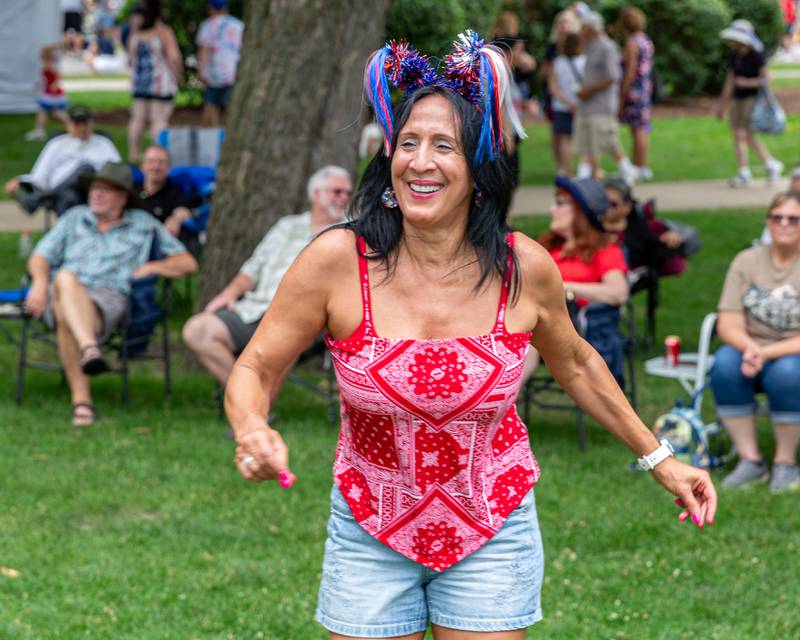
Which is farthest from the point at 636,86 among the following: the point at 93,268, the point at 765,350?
the point at 765,350

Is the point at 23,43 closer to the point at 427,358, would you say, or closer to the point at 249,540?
the point at 249,540

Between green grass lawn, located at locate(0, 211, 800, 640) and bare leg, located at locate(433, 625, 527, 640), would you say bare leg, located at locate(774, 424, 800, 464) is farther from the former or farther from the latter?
bare leg, located at locate(433, 625, 527, 640)

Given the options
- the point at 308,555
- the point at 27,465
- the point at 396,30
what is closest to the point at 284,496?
the point at 308,555

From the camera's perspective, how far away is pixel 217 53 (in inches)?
744

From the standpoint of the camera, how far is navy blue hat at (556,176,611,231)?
7.77 metres

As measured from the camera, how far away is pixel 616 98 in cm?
1639

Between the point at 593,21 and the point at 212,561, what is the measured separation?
36.9 ft

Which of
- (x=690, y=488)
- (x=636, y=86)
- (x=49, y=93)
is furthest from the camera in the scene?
(x=49, y=93)

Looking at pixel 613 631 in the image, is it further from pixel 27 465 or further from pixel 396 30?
pixel 396 30

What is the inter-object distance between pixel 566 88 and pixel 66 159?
267 inches

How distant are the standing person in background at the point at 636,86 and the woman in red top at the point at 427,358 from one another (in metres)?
14.7

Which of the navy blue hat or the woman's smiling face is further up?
the woman's smiling face

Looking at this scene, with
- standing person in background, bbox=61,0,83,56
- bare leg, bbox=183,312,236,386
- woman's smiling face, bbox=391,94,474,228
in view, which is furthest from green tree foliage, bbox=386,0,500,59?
woman's smiling face, bbox=391,94,474,228

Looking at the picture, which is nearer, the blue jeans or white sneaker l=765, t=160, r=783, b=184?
the blue jeans
